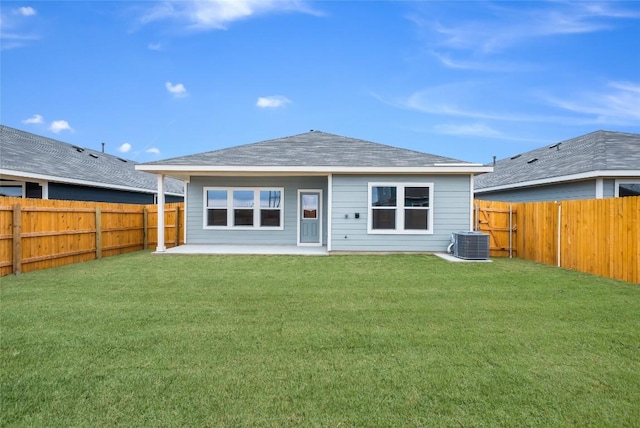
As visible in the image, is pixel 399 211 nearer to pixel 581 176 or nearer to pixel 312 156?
pixel 312 156

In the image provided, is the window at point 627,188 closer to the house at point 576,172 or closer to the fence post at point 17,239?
the house at point 576,172

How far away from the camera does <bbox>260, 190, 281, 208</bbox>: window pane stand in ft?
42.7

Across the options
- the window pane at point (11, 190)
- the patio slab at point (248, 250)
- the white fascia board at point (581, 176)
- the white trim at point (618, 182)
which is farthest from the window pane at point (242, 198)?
the white trim at point (618, 182)

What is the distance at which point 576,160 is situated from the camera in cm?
1283

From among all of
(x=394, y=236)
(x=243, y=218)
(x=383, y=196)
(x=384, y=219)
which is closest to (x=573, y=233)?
(x=394, y=236)

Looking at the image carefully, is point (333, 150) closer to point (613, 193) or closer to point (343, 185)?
point (343, 185)

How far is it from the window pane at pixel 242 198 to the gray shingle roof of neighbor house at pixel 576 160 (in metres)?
11.0

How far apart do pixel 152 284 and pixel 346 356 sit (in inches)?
185

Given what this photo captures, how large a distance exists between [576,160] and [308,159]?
9785 millimetres

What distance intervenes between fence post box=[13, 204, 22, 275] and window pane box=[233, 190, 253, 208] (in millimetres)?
6262

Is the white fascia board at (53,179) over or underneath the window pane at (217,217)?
over

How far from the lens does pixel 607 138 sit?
540 inches

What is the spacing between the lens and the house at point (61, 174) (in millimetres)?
12047

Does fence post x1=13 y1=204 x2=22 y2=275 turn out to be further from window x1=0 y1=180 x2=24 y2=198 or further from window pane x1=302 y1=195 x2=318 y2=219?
window pane x1=302 y1=195 x2=318 y2=219
